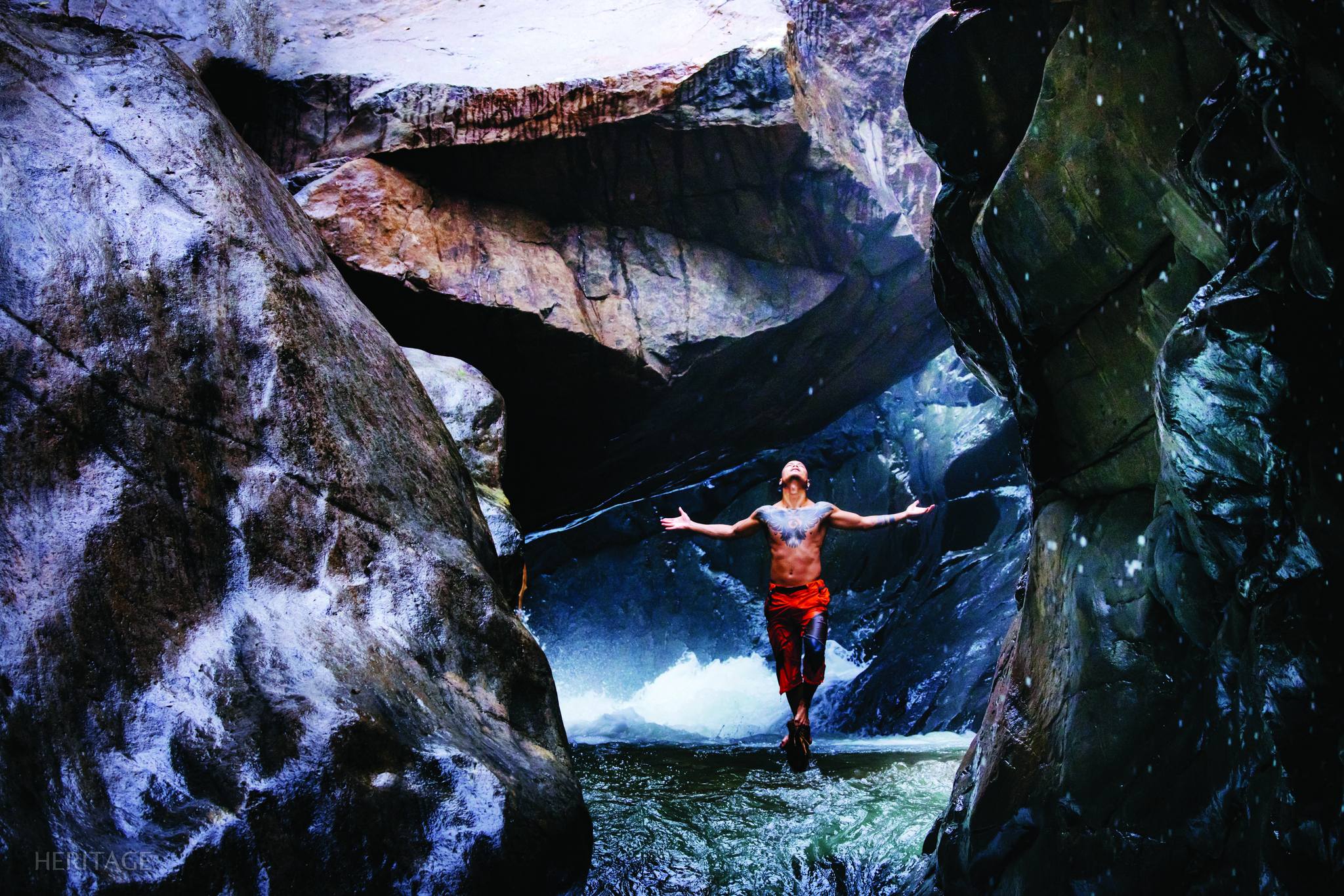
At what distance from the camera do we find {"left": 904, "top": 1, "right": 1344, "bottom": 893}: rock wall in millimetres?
2297

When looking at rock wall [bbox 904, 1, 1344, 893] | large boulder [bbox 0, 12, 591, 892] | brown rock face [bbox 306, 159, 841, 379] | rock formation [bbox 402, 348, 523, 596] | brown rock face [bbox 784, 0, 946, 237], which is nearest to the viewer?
rock wall [bbox 904, 1, 1344, 893]

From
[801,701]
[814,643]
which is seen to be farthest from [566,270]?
[801,701]

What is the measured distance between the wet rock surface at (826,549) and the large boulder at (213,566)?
7435 millimetres

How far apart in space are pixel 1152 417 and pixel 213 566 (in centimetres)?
360

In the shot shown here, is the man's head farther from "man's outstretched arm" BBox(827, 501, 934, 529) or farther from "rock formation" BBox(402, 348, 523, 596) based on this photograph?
"rock formation" BBox(402, 348, 523, 596)

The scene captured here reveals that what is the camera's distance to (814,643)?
608cm

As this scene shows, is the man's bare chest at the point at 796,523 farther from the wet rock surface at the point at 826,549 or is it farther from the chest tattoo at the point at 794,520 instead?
the wet rock surface at the point at 826,549

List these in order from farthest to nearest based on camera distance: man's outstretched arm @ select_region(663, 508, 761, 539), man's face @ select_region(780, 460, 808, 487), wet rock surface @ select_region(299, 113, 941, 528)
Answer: wet rock surface @ select_region(299, 113, 941, 528)
man's face @ select_region(780, 460, 808, 487)
man's outstretched arm @ select_region(663, 508, 761, 539)

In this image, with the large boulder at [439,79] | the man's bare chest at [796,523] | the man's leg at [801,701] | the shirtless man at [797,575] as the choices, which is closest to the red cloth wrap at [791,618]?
the shirtless man at [797,575]

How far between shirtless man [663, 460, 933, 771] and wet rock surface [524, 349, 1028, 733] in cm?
408

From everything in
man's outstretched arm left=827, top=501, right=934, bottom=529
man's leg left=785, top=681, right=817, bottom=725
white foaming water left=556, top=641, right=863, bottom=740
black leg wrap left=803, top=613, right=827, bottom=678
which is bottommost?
white foaming water left=556, top=641, right=863, bottom=740

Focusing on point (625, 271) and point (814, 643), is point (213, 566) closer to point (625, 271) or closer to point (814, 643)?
point (814, 643)

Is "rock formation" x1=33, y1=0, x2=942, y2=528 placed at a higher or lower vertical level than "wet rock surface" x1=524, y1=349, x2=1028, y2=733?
higher

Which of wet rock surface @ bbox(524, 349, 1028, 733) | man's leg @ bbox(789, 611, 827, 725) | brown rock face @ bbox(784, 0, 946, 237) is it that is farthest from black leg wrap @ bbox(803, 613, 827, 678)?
brown rock face @ bbox(784, 0, 946, 237)
